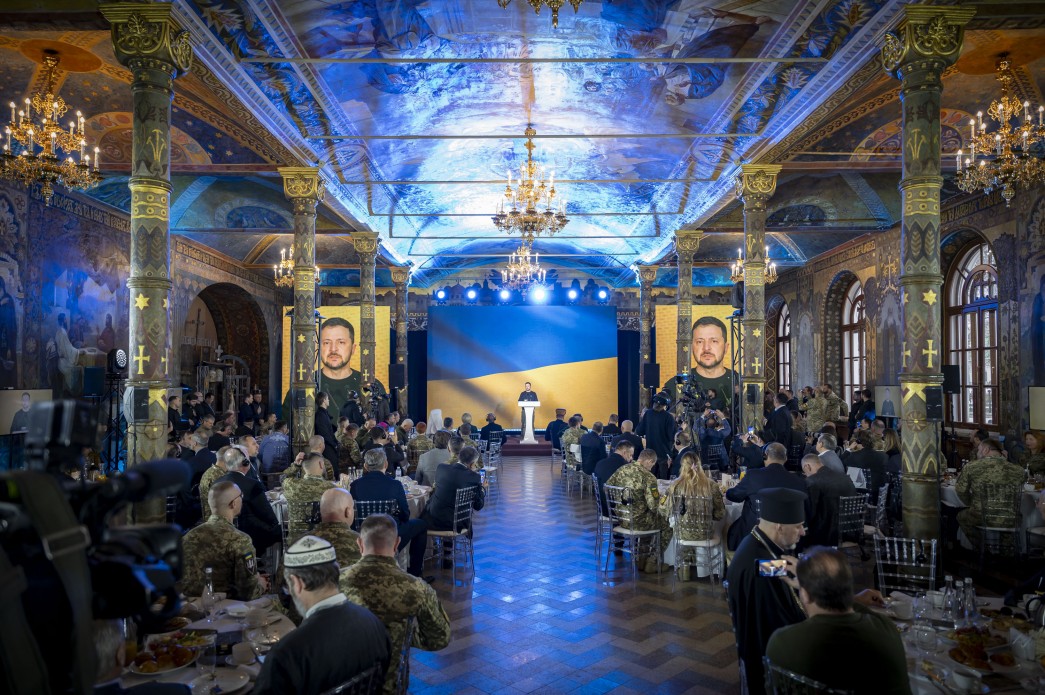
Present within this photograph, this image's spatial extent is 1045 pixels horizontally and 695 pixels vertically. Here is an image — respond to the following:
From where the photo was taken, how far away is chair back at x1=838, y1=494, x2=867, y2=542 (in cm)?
696

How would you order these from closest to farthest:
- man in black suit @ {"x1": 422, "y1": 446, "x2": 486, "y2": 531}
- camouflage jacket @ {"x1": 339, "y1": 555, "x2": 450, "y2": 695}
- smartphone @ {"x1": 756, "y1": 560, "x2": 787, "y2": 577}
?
smartphone @ {"x1": 756, "y1": 560, "x2": 787, "y2": 577} → camouflage jacket @ {"x1": 339, "y1": 555, "x2": 450, "y2": 695} → man in black suit @ {"x1": 422, "y1": 446, "x2": 486, "y2": 531}

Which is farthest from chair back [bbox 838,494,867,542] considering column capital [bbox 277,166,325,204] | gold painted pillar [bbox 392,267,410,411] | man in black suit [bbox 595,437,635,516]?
gold painted pillar [bbox 392,267,410,411]

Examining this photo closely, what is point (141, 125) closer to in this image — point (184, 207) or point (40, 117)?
point (40, 117)

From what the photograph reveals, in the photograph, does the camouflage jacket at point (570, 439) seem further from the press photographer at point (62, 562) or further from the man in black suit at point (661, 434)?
the press photographer at point (62, 562)

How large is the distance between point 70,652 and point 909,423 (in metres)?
6.20

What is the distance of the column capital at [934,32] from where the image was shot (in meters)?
5.91

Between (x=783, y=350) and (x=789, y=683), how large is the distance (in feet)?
72.9

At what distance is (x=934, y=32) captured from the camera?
5941 mm

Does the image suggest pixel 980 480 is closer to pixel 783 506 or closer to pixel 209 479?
pixel 783 506

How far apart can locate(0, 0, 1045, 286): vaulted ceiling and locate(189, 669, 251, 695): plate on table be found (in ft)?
18.6

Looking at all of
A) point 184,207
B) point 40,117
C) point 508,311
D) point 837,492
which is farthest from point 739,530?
point 508,311

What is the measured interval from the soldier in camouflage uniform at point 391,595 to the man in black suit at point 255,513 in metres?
3.18

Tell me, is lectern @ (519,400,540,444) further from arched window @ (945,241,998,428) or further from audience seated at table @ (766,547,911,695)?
audience seated at table @ (766,547,911,695)

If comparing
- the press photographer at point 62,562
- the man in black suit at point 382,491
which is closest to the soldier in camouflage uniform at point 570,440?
the man in black suit at point 382,491
